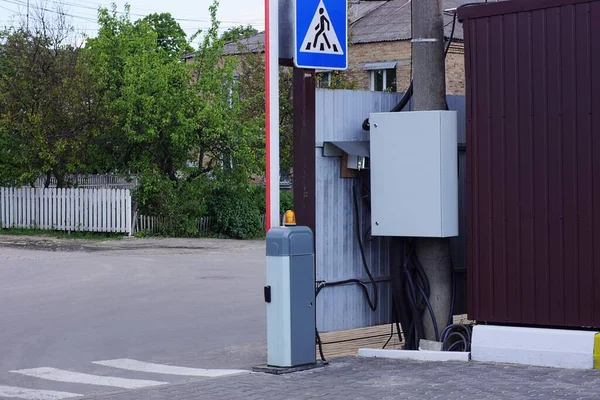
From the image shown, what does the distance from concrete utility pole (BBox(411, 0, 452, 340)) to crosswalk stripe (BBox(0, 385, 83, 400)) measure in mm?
3604

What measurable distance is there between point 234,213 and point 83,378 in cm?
2286

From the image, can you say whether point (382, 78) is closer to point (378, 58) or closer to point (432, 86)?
point (378, 58)

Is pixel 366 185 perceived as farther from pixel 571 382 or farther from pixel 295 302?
pixel 571 382

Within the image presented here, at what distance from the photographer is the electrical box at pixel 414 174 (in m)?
9.90

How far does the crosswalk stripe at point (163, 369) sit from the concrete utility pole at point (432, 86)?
212cm

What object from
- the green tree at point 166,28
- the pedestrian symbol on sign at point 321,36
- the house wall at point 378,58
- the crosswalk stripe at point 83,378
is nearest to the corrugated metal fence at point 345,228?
the pedestrian symbol on sign at point 321,36

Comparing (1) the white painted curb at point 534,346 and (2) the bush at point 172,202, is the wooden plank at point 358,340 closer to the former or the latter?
(1) the white painted curb at point 534,346

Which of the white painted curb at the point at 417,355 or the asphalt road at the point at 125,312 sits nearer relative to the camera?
the white painted curb at the point at 417,355

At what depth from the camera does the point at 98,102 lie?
31.0 m

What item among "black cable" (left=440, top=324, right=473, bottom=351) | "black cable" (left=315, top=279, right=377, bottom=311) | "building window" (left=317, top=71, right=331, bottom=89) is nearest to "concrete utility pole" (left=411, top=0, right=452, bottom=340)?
"black cable" (left=440, top=324, right=473, bottom=351)

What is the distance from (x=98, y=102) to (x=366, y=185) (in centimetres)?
2165

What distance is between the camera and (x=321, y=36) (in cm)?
980

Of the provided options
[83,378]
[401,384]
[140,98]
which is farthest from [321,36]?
[140,98]

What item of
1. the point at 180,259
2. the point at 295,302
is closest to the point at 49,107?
the point at 180,259
